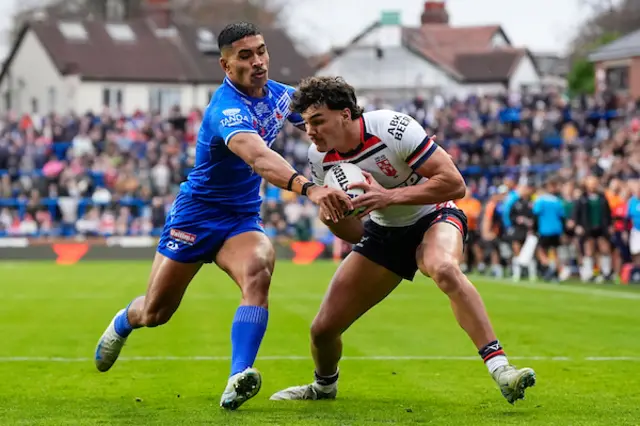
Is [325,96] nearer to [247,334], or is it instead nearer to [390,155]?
[390,155]

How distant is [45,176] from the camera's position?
3775 centimetres

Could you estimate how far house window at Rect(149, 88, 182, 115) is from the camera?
7350 centimetres

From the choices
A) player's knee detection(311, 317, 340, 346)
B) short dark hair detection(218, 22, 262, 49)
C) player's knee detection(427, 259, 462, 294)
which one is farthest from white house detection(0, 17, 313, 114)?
player's knee detection(427, 259, 462, 294)

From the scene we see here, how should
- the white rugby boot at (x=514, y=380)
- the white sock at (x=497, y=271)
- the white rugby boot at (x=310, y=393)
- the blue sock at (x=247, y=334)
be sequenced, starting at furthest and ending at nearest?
the white sock at (x=497, y=271)
the white rugby boot at (x=310, y=393)
the blue sock at (x=247, y=334)
the white rugby boot at (x=514, y=380)

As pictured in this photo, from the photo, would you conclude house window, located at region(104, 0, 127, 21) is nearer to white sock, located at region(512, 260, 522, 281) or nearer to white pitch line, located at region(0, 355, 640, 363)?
white sock, located at region(512, 260, 522, 281)

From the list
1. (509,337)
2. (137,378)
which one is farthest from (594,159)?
(137,378)

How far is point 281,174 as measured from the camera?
7.62 metres

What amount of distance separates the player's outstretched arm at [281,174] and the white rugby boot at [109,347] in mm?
1959

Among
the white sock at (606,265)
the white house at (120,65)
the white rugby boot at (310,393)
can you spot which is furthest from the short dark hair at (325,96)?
the white house at (120,65)

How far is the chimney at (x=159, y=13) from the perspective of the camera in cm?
7706

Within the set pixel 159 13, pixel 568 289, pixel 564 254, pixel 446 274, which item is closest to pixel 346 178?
pixel 446 274

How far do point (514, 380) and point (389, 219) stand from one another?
1.49 metres

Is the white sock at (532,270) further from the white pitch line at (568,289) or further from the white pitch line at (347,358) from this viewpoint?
the white pitch line at (347,358)

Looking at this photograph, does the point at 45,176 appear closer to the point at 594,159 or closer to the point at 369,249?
the point at 594,159
